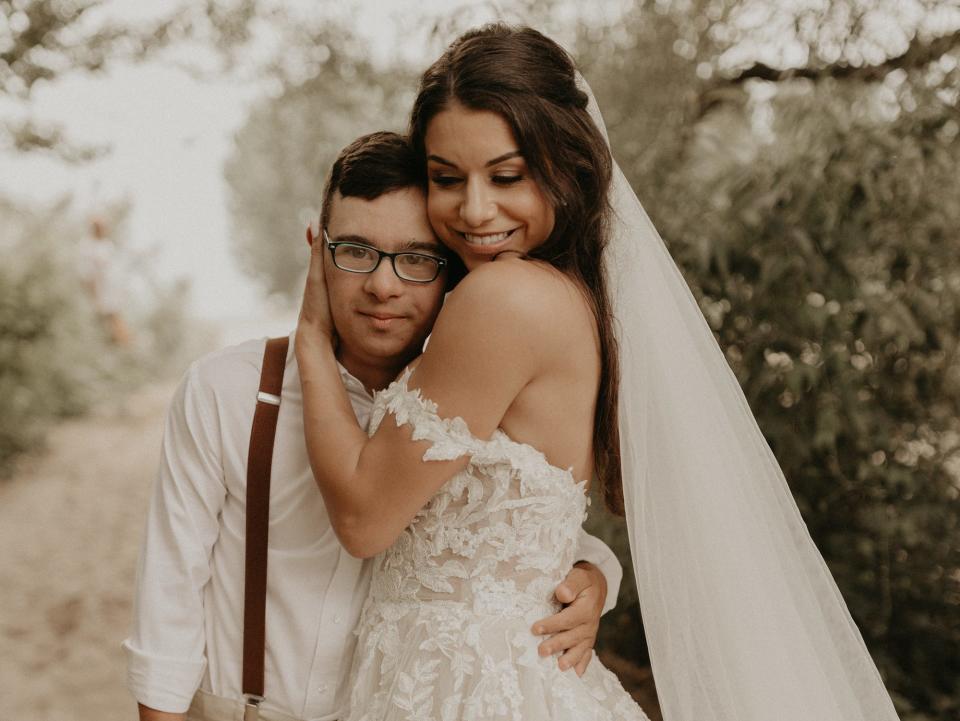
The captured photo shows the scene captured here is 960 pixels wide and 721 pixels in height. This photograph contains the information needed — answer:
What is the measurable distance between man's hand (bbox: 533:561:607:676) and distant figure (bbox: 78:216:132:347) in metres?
9.01

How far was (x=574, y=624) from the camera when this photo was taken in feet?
5.49

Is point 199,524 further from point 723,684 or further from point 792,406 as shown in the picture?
point 792,406

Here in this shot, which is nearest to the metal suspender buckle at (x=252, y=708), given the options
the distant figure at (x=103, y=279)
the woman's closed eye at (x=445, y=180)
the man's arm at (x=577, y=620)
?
the man's arm at (x=577, y=620)

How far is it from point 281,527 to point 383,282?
1.76ft

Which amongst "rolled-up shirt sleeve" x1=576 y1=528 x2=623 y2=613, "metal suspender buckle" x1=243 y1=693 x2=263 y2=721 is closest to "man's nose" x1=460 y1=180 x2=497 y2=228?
"rolled-up shirt sleeve" x1=576 y1=528 x2=623 y2=613

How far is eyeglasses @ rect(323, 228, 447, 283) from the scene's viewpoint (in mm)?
1723

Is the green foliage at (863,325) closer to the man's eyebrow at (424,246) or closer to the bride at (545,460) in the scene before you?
the bride at (545,460)

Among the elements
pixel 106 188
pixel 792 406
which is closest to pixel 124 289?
pixel 106 188

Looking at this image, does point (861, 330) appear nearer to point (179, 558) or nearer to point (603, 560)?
point (603, 560)

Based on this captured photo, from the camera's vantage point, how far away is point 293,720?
1.72m

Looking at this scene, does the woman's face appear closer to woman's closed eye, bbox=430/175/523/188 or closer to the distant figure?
woman's closed eye, bbox=430/175/523/188

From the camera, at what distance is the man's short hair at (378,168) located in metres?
1.72

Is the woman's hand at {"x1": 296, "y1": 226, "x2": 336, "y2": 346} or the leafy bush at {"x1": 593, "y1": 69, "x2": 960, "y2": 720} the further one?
the leafy bush at {"x1": 593, "y1": 69, "x2": 960, "y2": 720}

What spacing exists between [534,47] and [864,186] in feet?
5.62
